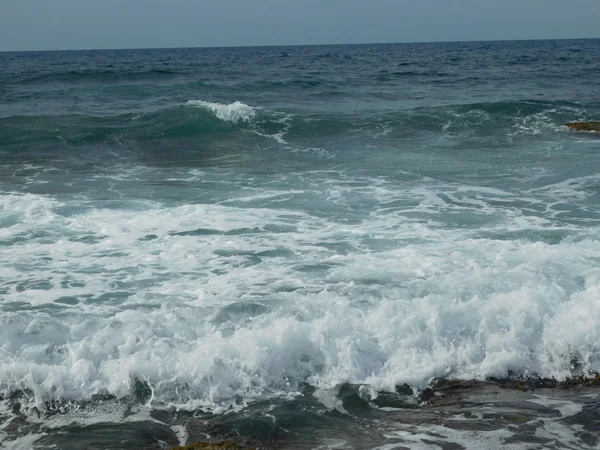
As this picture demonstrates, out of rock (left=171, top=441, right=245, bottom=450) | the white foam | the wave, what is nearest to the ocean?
rock (left=171, top=441, right=245, bottom=450)

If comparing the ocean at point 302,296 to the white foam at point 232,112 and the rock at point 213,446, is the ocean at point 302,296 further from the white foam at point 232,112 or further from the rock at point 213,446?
the white foam at point 232,112

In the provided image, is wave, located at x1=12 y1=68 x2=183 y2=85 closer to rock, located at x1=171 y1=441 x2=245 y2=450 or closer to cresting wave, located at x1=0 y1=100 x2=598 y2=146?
cresting wave, located at x1=0 y1=100 x2=598 y2=146

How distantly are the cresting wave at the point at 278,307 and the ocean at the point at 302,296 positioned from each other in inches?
1.1

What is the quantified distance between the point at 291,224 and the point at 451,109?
1406 cm

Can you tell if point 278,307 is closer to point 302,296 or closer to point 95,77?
point 302,296

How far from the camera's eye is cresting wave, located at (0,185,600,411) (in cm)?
648

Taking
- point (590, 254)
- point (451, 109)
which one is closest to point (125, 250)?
point (590, 254)

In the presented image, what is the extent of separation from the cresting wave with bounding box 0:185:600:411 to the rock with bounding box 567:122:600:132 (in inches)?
408

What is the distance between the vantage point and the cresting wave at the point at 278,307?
6.48m

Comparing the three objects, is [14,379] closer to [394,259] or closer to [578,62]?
[394,259]

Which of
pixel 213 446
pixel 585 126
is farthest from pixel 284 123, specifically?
pixel 213 446

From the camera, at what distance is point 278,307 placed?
306 inches

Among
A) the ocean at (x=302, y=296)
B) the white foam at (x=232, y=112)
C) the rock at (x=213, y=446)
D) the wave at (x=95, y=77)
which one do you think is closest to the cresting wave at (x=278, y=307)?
the ocean at (x=302, y=296)

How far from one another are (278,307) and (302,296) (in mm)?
396
